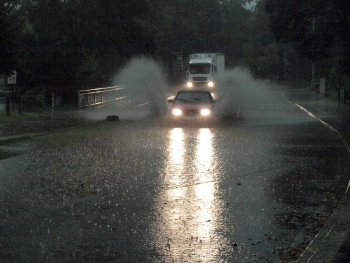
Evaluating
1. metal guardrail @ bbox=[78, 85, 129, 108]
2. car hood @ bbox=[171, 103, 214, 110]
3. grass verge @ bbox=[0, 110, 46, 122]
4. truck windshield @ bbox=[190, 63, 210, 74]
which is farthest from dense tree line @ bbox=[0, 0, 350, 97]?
car hood @ bbox=[171, 103, 214, 110]

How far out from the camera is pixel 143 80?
61625 millimetres

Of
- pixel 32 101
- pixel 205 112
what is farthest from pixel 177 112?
pixel 32 101

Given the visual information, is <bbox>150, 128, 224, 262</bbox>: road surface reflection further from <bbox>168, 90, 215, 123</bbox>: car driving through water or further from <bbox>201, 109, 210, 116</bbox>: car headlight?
<bbox>201, 109, 210, 116</bbox>: car headlight

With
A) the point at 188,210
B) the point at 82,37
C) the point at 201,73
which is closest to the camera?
the point at 188,210

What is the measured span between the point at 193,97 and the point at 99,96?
13895 mm

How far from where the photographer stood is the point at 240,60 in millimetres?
116375

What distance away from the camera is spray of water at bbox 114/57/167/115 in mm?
45013

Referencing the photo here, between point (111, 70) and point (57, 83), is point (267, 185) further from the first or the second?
point (111, 70)

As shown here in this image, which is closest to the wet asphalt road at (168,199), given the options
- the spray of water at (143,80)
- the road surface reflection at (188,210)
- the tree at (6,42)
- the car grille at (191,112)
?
the road surface reflection at (188,210)

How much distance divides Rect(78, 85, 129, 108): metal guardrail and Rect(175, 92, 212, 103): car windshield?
10.8 meters

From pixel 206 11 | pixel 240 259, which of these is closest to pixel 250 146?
pixel 240 259

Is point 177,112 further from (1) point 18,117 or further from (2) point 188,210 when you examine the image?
(2) point 188,210

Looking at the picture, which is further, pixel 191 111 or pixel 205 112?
pixel 205 112

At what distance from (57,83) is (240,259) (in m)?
34.2
